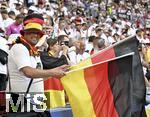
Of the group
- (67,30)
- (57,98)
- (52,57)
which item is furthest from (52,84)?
(67,30)

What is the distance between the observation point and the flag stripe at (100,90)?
4.73m

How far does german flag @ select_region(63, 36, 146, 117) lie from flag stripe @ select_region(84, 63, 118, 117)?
0.46ft

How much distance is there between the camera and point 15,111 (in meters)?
4.63

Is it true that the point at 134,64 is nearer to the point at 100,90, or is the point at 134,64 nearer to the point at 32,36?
the point at 100,90

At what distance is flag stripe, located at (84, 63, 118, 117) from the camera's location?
15.5 feet

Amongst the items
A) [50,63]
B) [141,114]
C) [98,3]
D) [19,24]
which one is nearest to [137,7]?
[98,3]

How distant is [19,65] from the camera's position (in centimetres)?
463

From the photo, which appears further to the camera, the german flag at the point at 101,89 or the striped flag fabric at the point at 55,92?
the striped flag fabric at the point at 55,92

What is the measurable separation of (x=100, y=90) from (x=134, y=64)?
50 centimetres
